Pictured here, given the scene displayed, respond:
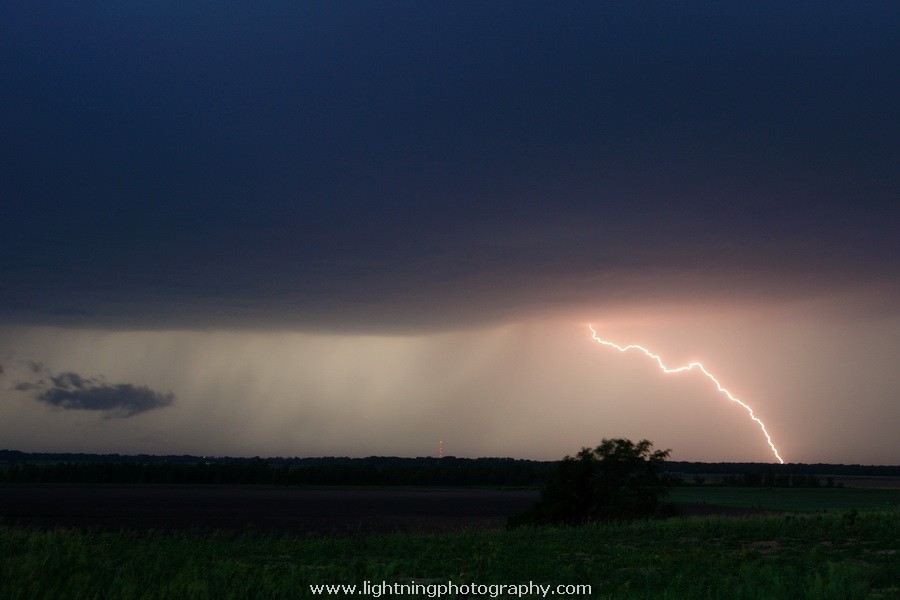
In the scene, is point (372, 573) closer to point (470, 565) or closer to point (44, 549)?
point (470, 565)

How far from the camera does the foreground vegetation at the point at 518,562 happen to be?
→ 1598 centimetres

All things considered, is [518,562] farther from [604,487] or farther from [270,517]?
[270,517]

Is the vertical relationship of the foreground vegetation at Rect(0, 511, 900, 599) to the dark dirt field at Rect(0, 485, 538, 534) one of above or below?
above

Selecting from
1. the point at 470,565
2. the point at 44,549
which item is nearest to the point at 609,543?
the point at 470,565

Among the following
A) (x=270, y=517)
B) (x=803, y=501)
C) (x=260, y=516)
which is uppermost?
(x=803, y=501)

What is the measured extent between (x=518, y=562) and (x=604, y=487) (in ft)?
142

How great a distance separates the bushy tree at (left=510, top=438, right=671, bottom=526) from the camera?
63656 mm

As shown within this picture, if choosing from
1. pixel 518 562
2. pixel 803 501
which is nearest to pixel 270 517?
pixel 518 562

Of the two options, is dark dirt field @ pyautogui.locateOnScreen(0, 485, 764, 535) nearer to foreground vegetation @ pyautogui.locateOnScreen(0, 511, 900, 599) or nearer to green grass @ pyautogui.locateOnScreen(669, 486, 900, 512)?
green grass @ pyautogui.locateOnScreen(669, 486, 900, 512)

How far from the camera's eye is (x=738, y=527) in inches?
1268

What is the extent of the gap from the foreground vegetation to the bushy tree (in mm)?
28308

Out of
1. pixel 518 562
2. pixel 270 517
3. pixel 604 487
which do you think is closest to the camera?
pixel 518 562

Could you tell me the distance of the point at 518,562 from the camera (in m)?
24.2

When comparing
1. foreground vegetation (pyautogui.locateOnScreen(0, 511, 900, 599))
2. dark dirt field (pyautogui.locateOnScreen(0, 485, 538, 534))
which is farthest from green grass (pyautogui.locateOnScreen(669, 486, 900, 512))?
foreground vegetation (pyautogui.locateOnScreen(0, 511, 900, 599))
